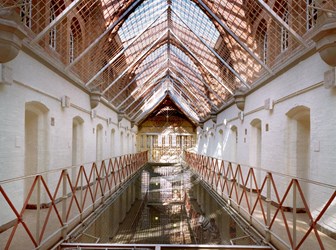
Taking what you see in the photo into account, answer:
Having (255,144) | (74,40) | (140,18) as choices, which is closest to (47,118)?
(74,40)

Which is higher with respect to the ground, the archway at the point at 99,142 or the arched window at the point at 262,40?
the arched window at the point at 262,40

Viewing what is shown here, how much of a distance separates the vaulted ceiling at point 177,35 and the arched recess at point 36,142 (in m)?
1.42

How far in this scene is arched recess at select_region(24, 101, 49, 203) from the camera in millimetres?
6973

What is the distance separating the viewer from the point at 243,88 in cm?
1064

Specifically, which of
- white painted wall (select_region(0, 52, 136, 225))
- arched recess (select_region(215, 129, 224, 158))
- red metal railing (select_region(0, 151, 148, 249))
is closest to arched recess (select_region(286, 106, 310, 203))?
red metal railing (select_region(0, 151, 148, 249))

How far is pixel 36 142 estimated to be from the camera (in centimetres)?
700

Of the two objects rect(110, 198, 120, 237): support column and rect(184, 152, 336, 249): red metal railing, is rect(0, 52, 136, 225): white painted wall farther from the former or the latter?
rect(184, 152, 336, 249): red metal railing

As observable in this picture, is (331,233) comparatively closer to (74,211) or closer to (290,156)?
(290,156)

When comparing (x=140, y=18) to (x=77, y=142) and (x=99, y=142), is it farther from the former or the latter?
(x=99, y=142)

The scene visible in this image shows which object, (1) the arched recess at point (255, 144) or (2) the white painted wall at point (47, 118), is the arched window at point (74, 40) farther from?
(1) the arched recess at point (255, 144)

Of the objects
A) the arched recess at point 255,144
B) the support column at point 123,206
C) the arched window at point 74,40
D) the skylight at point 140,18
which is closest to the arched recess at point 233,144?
the arched recess at point 255,144

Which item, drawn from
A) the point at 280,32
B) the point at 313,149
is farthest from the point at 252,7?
the point at 313,149

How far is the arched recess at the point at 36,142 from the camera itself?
697cm

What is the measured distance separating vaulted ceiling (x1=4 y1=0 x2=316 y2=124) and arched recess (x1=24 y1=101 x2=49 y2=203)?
142 cm
